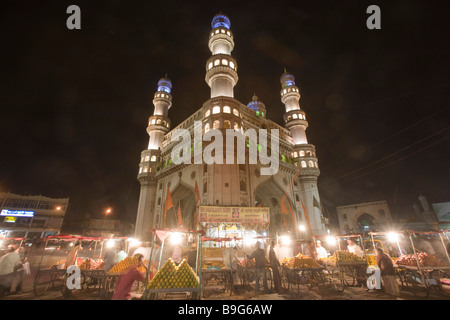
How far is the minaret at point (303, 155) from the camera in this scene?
30.7 meters

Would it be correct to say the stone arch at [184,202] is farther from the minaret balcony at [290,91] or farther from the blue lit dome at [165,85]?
the minaret balcony at [290,91]

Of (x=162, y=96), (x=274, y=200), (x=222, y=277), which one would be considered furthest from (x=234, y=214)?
(x=162, y=96)

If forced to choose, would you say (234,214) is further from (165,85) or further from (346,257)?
(165,85)

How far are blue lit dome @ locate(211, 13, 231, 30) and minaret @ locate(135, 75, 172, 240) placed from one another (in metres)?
15.1

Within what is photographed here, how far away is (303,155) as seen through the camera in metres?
34.6

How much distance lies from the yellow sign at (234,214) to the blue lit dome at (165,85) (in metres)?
32.0

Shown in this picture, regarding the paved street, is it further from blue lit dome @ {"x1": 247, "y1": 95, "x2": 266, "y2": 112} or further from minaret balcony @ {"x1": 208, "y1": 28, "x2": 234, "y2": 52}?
blue lit dome @ {"x1": 247, "y1": 95, "x2": 266, "y2": 112}

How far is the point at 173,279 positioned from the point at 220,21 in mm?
38847

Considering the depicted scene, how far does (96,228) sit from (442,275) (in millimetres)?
64442

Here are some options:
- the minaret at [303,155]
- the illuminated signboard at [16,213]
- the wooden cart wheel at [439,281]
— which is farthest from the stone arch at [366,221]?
the illuminated signboard at [16,213]

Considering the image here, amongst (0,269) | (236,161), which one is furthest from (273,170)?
(0,269)

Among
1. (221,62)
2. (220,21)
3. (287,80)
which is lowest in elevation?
(221,62)

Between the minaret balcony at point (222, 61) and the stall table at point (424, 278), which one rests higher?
the minaret balcony at point (222, 61)
